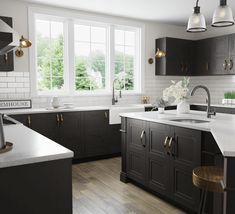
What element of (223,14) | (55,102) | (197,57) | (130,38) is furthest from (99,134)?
(197,57)

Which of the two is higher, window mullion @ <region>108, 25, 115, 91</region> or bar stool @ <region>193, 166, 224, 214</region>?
window mullion @ <region>108, 25, 115, 91</region>

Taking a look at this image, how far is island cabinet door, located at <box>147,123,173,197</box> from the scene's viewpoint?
9.95 feet

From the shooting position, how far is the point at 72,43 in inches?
207

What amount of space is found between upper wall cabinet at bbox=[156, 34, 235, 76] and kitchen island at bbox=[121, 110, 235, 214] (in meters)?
2.84

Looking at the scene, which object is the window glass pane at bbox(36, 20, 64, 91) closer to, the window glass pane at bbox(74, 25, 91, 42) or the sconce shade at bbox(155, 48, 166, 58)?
the window glass pane at bbox(74, 25, 91, 42)

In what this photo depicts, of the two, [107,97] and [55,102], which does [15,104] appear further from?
[107,97]

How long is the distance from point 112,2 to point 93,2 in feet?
1.08

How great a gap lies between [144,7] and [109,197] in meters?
3.49

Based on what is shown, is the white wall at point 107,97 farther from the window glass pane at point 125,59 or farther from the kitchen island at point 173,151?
the kitchen island at point 173,151

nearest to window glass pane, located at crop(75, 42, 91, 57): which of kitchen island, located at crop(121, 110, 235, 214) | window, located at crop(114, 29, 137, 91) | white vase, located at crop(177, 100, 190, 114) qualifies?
window, located at crop(114, 29, 137, 91)

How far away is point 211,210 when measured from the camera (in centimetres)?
255

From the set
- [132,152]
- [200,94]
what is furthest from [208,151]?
[200,94]

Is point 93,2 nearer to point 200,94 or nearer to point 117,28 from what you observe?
point 117,28

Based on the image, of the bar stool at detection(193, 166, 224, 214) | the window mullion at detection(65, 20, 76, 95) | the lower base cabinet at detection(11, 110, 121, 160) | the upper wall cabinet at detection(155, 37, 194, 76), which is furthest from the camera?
the upper wall cabinet at detection(155, 37, 194, 76)
